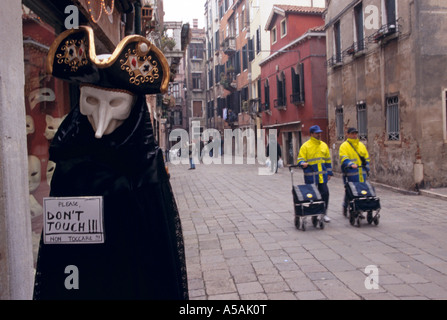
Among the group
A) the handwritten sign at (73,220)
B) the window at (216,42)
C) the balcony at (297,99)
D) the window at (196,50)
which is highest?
the window at (196,50)

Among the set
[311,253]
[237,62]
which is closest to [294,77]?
[237,62]

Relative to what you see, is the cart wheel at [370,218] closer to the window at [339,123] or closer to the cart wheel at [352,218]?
the cart wheel at [352,218]

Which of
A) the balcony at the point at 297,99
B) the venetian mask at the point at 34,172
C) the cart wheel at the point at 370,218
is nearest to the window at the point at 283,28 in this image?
the balcony at the point at 297,99

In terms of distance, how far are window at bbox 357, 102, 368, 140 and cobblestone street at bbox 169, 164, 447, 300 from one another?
17.0 ft

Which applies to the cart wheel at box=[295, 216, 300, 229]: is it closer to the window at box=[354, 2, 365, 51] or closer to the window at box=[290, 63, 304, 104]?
the window at box=[354, 2, 365, 51]

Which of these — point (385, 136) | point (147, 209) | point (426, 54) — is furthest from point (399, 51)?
point (147, 209)

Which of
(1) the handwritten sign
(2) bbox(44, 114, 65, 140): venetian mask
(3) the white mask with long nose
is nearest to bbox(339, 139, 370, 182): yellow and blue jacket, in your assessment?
(2) bbox(44, 114, 65, 140): venetian mask

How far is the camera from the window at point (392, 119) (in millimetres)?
12203

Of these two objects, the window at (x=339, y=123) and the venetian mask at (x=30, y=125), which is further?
the window at (x=339, y=123)

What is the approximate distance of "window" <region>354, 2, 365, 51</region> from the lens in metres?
14.1

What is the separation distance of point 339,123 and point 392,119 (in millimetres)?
4039

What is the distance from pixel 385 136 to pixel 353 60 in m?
3.38

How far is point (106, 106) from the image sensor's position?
89.5 inches

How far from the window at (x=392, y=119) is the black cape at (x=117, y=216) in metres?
11.2
